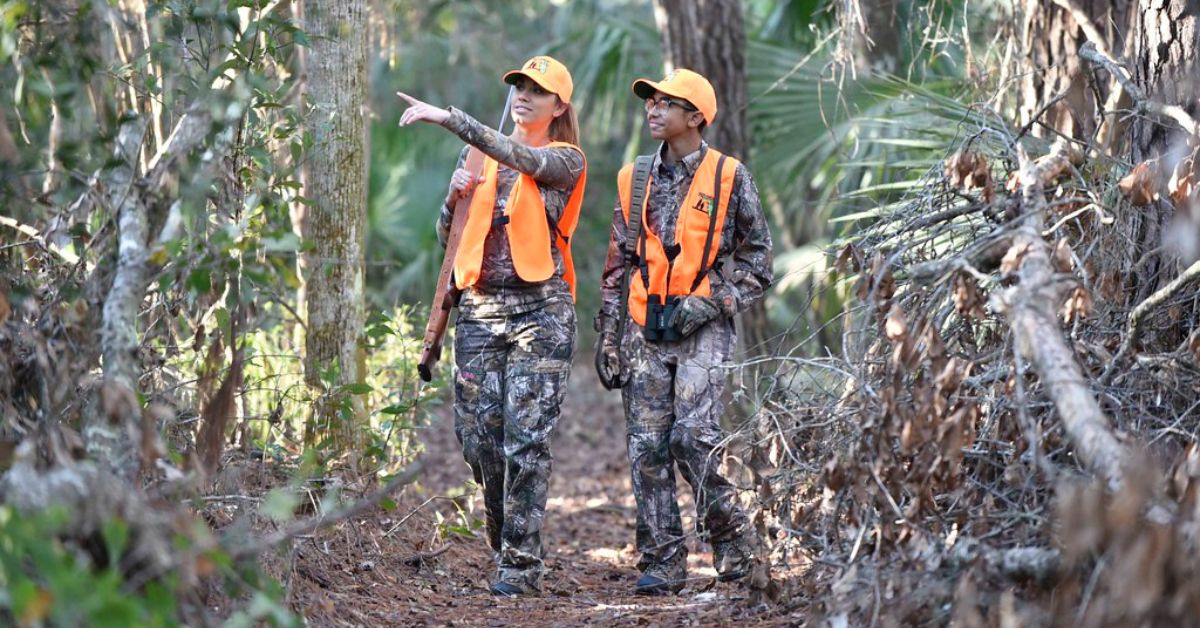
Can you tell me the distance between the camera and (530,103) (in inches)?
232

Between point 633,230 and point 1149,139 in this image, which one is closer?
point 1149,139

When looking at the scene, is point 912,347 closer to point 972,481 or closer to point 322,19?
point 972,481

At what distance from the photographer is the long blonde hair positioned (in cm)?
605

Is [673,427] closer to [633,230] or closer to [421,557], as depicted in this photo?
[633,230]

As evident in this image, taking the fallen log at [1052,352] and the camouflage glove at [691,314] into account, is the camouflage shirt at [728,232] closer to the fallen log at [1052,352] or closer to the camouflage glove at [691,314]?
the camouflage glove at [691,314]

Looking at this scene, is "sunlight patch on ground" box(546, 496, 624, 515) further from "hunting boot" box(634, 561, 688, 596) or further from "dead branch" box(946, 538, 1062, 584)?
"dead branch" box(946, 538, 1062, 584)

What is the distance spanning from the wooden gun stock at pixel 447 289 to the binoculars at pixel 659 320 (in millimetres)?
887

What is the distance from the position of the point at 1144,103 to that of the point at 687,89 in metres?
1.95

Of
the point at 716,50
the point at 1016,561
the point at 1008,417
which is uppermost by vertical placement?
the point at 716,50

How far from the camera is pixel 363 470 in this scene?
630 cm

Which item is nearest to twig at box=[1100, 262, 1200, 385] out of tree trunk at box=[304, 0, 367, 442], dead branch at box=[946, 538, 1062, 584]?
dead branch at box=[946, 538, 1062, 584]

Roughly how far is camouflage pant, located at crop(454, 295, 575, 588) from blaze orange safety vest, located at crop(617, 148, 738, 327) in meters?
0.36

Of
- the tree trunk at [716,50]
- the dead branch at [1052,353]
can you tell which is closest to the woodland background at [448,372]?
the dead branch at [1052,353]

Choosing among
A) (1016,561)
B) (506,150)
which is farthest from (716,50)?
(1016,561)
